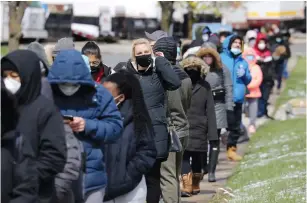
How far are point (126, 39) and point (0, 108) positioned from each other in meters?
50.3

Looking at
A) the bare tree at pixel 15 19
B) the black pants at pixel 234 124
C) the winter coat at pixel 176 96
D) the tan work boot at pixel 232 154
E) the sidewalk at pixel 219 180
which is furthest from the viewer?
the bare tree at pixel 15 19

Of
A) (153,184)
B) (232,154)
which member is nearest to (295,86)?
(232,154)

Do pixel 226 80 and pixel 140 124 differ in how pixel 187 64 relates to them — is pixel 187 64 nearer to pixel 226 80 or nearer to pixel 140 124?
pixel 226 80

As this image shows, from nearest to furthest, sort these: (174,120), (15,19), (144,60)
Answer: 1. (144,60)
2. (174,120)
3. (15,19)

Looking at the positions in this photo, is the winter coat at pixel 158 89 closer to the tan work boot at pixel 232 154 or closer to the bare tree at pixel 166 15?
the tan work boot at pixel 232 154

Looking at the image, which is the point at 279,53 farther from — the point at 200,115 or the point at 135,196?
the point at 135,196

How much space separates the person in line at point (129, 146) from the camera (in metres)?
6.87

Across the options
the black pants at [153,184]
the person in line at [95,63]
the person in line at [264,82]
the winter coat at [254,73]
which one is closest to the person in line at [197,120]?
the black pants at [153,184]

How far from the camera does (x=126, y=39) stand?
55688 millimetres

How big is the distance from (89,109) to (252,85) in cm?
1182

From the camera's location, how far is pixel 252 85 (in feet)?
58.9

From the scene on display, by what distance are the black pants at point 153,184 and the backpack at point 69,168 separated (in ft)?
9.04

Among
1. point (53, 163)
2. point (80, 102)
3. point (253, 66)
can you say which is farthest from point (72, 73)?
point (253, 66)

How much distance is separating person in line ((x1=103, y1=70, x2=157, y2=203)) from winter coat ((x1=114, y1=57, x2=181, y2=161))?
1.43 meters
